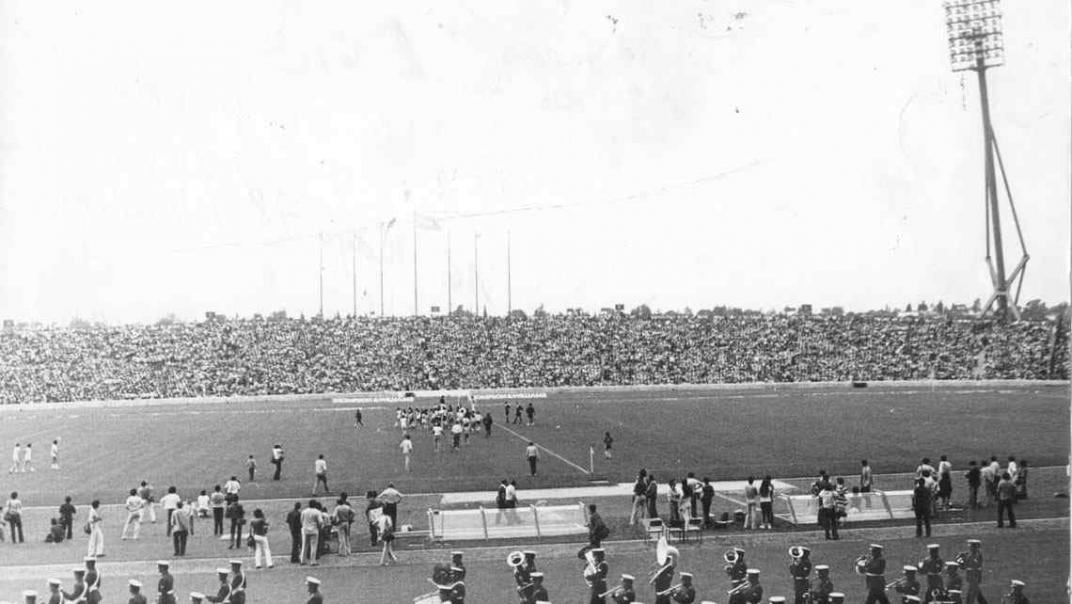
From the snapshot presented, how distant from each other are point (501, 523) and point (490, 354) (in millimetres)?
56061

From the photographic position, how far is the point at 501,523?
23078mm

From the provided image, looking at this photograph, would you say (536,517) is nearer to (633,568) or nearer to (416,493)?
(633,568)

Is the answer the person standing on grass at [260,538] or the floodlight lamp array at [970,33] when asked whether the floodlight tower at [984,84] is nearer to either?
the floodlight lamp array at [970,33]

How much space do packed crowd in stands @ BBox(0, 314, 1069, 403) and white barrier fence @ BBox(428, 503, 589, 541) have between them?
50.8m

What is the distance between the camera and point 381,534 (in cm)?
2036

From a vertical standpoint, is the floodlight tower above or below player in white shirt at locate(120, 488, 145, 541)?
above

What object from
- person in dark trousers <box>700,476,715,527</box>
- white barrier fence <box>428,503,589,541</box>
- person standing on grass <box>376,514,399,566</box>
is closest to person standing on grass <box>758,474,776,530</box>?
person in dark trousers <box>700,476,715,527</box>

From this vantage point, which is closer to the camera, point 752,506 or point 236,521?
point 236,521

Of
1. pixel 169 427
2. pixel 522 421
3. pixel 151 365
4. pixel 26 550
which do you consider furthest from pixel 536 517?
pixel 151 365

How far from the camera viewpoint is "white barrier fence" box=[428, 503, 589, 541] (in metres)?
22.9

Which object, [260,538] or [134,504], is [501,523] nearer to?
[260,538]

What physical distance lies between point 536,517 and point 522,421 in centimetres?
2667

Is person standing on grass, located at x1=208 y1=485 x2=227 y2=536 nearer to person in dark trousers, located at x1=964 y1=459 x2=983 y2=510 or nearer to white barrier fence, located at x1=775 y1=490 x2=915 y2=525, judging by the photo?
white barrier fence, located at x1=775 y1=490 x2=915 y2=525

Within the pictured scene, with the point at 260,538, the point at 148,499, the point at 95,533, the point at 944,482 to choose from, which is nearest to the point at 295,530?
the point at 260,538
